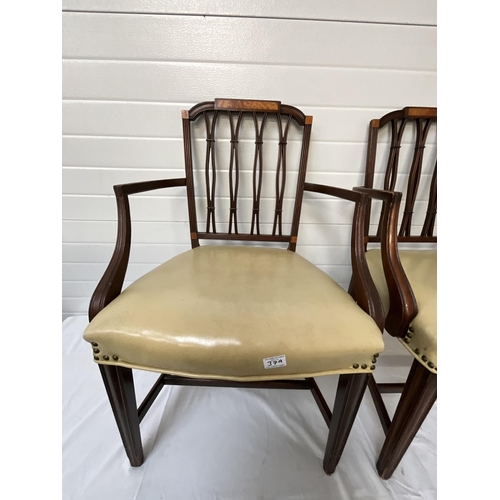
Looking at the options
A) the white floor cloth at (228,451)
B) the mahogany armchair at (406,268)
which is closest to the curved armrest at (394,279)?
the mahogany armchair at (406,268)

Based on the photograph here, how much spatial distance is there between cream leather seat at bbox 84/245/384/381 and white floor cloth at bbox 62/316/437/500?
468 mm

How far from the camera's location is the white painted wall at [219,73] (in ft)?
3.18

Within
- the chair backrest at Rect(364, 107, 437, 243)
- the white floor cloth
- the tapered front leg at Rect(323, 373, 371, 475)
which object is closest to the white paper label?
the tapered front leg at Rect(323, 373, 371, 475)

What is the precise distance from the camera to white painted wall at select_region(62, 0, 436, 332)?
0.97 meters

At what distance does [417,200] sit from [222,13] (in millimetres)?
1012

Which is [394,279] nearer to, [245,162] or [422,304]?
[422,304]

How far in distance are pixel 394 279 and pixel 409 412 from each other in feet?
1.10

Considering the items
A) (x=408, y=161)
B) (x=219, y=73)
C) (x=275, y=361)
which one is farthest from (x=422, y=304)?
(x=219, y=73)

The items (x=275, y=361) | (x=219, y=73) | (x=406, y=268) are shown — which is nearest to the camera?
(x=275, y=361)

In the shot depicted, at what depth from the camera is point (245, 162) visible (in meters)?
1.11

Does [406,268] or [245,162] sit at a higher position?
[245,162]

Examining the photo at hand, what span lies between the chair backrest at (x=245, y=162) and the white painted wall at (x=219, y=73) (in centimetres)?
8

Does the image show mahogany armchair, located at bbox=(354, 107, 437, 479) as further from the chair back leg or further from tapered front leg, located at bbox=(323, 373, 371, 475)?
tapered front leg, located at bbox=(323, 373, 371, 475)
